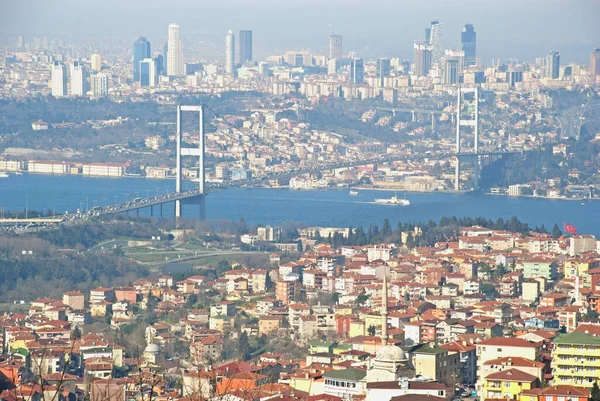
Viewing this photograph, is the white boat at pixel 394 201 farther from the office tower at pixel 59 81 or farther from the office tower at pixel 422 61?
the office tower at pixel 422 61

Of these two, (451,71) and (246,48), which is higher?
(246,48)

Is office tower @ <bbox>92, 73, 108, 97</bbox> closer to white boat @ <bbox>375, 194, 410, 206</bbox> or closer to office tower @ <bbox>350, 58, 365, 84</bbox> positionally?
office tower @ <bbox>350, 58, 365, 84</bbox>

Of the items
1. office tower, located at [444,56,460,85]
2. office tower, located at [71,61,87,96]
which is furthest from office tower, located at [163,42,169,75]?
office tower, located at [444,56,460,85]

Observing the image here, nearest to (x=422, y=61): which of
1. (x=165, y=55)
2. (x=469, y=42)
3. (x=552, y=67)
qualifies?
(x=469, y=42)

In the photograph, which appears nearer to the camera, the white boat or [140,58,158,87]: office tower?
the white boat

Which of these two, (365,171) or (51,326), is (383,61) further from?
(51,326)

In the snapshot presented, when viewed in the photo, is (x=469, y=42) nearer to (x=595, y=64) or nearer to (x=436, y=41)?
(x=436, y=41)

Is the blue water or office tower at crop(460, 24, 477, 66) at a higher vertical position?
office tower at crop(460, 24, 477, 66)
